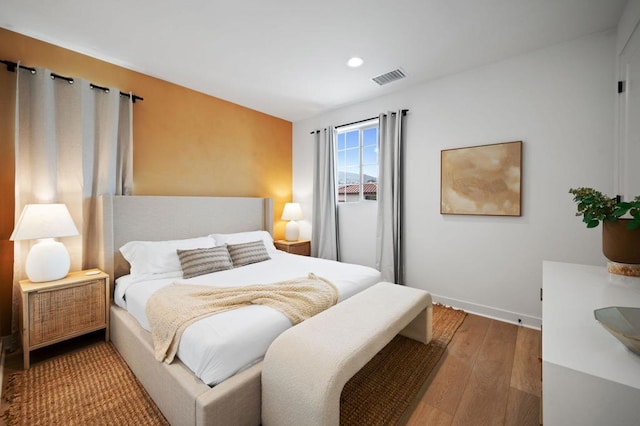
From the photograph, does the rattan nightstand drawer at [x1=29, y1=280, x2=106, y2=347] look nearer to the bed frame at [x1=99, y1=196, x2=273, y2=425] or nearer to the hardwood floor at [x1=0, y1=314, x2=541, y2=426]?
the bed frame at [x1=99, y1=196, x2=273, y2=425]

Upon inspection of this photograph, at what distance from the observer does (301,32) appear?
2244 mm

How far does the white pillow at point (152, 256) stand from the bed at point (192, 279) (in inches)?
4.9

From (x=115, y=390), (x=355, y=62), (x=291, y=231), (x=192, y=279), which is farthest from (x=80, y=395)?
(x=355, y=62)

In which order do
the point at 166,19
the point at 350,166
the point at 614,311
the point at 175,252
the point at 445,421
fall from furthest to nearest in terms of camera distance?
the point at 350,166, the point at 175,252, the point at 166,19, the point at 445,421, the point at 614,311

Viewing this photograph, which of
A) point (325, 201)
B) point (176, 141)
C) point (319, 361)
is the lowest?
point (319, 361)

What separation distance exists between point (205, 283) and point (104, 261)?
3.49 feet

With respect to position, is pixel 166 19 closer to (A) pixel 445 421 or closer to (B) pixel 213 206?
(B) pixel 213 206

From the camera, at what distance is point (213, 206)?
3.40 metres

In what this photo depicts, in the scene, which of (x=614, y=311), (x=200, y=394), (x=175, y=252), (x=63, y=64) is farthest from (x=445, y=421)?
(x=63, y=64)

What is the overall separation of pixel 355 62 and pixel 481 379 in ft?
9.63

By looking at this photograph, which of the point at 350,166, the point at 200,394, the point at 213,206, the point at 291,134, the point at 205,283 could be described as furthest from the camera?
the point at 291,134

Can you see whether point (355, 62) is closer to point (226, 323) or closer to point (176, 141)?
point (176, 141)

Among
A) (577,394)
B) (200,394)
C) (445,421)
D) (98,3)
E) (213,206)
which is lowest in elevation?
(445,421)

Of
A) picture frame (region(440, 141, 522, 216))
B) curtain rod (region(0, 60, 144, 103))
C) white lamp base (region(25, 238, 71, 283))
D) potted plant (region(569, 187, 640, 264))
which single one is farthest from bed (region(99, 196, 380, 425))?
potted plant (region(569, 187, 640, 264))
